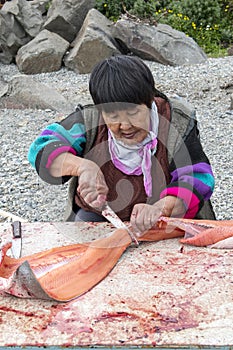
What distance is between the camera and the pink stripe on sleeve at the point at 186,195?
1.85 m

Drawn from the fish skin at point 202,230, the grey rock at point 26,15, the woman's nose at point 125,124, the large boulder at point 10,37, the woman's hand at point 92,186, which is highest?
the woman's nose at point 125,124

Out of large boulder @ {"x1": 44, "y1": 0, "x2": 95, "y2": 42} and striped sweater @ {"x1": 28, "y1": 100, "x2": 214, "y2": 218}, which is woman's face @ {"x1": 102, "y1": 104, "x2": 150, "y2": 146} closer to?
striped sweater @ {"x1": 28, "y1": 100, "x2": 214, "y2": 218}

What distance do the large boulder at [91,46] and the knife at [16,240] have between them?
15.5ft

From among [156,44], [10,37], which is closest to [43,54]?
[10,37]

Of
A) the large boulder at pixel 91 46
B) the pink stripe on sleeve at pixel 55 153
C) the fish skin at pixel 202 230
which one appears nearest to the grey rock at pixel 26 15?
the large boulder at pixel 91 46

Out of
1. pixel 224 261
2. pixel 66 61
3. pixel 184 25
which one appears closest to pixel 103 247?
pixel 224 261

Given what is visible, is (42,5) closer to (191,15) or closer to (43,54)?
(43,54)

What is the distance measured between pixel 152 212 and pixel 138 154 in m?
0.25

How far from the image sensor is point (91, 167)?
179 centimetres

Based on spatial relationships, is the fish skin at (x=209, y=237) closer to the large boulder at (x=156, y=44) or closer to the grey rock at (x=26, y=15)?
the large boulder at (x=156, y=44)

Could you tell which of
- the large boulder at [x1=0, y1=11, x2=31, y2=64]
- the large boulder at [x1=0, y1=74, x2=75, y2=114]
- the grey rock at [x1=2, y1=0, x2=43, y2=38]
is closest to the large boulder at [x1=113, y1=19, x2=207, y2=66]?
the grey rock at [x1=2, y1=0, x2=43, y2=38]

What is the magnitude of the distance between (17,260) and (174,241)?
459 mm

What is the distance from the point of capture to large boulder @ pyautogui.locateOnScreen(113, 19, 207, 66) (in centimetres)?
Result: 659

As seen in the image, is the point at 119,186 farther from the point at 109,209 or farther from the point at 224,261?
the point at 224,261
